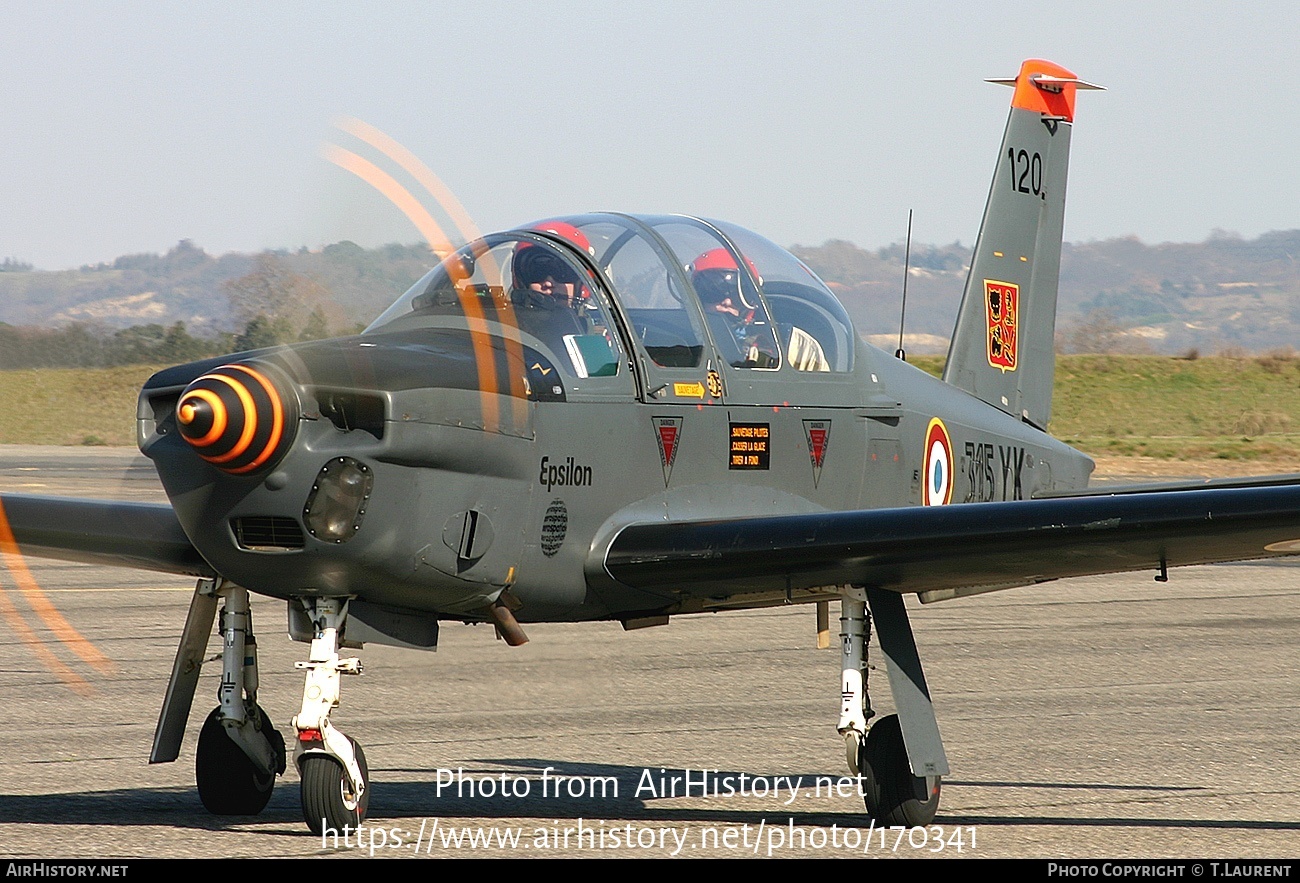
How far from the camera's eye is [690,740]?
374 inches

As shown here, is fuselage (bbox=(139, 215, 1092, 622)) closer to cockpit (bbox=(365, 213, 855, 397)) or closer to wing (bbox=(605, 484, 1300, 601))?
cockpit (bbox=(365, 213, 855, 397))

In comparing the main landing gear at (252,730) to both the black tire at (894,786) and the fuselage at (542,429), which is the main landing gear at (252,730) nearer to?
the fuselage at (542,429)

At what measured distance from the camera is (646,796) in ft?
26.3

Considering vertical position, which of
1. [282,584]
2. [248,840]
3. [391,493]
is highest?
[391,493]

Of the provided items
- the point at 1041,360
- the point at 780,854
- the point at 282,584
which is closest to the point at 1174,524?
the point at 780,854

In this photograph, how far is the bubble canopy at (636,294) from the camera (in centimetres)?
733

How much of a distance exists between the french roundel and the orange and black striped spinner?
168 inches

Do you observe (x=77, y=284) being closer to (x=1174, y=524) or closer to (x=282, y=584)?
(x=282, y=584)

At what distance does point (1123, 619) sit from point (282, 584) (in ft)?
37.9

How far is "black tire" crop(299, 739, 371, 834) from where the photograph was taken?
261 inches

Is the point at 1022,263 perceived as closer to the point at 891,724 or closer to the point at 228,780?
the point at 891,724

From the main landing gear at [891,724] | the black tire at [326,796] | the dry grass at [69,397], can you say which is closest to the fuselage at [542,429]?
the dry grass at [69,397]

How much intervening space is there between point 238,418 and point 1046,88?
8153 mm

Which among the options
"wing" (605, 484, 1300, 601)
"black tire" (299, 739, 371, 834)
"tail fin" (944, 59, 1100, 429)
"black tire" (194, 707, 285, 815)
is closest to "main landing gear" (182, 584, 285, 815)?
"black tire" (194, 707, 285, 815)
